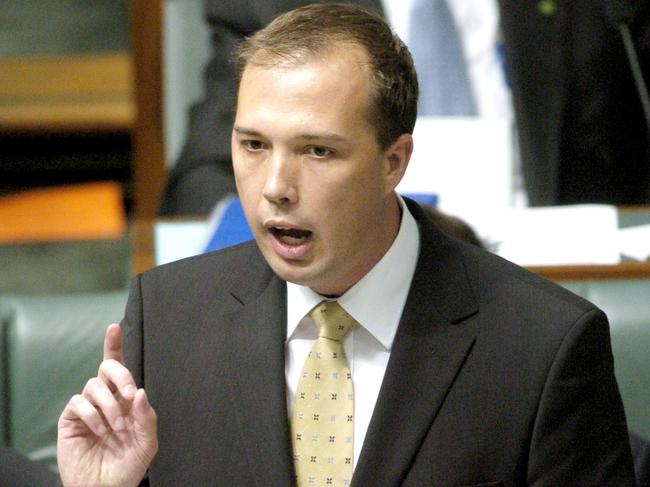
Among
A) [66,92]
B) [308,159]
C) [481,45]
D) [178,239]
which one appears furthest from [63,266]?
[66,92]

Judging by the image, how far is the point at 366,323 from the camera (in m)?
1.25

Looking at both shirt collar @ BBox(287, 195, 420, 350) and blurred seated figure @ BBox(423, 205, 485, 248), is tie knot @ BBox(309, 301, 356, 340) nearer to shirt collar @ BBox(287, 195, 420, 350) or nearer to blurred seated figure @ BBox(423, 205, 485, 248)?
shirt collar @ BBox(287, 195, 420, 350)

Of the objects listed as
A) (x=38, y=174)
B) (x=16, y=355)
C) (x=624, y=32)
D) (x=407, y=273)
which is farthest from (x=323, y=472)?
(x=38, y=174)

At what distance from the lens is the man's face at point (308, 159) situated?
1125 mm

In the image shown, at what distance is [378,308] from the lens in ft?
4.13

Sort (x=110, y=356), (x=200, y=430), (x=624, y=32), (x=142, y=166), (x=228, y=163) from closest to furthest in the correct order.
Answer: (x=110, y=356), (x=200, y=430), (x=624, y=32), (x=228, y=163), (x=142, y=166)

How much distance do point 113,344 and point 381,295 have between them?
0.26 m

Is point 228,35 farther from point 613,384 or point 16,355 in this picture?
point 613,384

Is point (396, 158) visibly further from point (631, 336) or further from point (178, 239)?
point (178, 239)

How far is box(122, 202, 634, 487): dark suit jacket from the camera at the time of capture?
1209 millimetres

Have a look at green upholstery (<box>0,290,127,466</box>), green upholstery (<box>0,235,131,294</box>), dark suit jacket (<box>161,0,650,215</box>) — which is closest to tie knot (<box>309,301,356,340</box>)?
green upholstery (<box>0,290,127,466</box>)

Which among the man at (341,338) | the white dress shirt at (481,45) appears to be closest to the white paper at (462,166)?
the white dress shirt at (481,45)

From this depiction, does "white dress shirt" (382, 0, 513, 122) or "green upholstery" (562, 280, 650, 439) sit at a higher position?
"white dress shirt" (382, 0, 513, 122)

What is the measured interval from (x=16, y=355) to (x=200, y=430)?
760 millimetres
